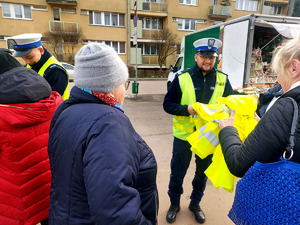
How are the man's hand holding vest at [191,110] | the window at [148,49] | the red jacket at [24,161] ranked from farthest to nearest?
the window at [148,49]
the man's hand holding vest at [191,110]
the red jacket at [24,161]

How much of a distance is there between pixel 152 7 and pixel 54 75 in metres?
22.6

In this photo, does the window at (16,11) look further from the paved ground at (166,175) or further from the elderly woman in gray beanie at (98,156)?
the elderly woman in gray beanie at (98,156)

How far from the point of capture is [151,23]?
23.7 m

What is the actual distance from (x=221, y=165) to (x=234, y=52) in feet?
16.9

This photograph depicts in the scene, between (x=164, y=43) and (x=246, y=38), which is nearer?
(x=246, y=38)

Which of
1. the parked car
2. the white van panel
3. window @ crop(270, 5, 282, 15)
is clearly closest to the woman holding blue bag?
the white van panel

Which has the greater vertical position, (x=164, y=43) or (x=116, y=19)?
(x=116, y=19)

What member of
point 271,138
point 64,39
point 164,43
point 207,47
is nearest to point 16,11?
point 64,39

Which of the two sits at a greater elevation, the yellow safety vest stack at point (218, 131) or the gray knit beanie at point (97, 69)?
the gray knit beanie at point (97, 69)

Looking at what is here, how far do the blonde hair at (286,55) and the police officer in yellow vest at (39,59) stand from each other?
2360 mm

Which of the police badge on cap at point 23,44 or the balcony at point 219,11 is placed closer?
the police badge on cap at point 23,44

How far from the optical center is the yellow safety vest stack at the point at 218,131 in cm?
158

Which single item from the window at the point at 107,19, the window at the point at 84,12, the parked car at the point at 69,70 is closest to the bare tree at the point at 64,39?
the window at the point at 84,12

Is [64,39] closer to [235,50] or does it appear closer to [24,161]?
[235,50]
